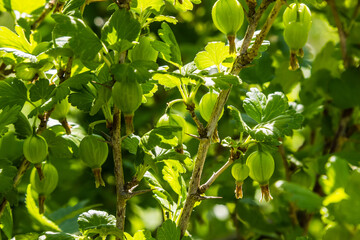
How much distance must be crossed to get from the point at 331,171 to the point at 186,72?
11.1 inches

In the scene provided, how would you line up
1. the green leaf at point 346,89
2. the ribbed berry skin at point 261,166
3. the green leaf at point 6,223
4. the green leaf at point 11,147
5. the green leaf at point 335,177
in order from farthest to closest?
the green leaf at point 346,89 < the green leaf at point 11,147 < the green leaf at point 6,223 < the ribbed berry skin at point 261,166 < the green leaf at point 335,177

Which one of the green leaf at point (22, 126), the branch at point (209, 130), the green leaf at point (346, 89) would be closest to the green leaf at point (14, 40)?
the green leaf at point (22, 126)

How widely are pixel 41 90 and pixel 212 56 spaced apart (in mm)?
271

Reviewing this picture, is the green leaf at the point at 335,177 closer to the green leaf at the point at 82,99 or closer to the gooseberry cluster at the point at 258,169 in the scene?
the gooseberry cluster at the point at 258,169

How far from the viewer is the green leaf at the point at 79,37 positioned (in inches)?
26.8

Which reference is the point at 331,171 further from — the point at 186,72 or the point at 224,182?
the point at 224,182

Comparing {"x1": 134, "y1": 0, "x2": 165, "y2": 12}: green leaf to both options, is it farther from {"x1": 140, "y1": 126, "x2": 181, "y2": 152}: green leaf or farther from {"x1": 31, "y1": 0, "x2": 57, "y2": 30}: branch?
{"x1": 31, "y1": 0, "x2": 57, "y2": 30}: branch

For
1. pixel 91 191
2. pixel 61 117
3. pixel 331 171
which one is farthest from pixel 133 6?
pixel 91 191

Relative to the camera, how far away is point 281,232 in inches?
52.2

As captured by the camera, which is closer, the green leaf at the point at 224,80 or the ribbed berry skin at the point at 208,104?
the green leaf at the point at 224,80

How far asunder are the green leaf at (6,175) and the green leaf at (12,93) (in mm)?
100

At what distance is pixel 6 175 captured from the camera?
2.72 feet

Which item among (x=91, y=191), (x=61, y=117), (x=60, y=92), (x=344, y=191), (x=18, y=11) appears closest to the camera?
(x=344, y=191)

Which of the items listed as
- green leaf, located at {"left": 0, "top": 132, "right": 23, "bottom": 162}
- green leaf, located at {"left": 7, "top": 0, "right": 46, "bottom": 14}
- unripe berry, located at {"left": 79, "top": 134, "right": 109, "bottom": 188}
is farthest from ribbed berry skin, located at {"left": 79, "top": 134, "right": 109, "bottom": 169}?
green leaf, located at {"left": 7, "top": 0, "right": 46, "bottom": 14}
